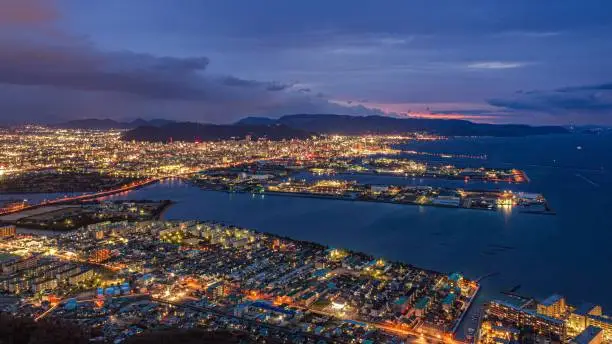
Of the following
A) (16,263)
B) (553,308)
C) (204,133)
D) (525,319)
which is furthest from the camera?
(204,133)

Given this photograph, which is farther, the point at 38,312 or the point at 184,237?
the point at 184,237

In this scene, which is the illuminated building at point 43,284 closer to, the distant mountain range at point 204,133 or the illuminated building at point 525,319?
the illuminated building at point 525,319

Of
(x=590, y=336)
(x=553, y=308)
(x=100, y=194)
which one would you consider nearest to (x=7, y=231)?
(x=100, y=194)

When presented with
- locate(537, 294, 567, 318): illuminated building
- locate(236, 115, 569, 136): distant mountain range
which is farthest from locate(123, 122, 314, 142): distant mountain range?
locate(537, 294, 567, 318): illuminated building

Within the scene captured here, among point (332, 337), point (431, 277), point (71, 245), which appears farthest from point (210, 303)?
point (71, 245)

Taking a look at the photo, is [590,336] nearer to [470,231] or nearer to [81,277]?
[470,231]

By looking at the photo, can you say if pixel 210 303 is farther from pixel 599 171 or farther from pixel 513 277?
pixel 599 171
